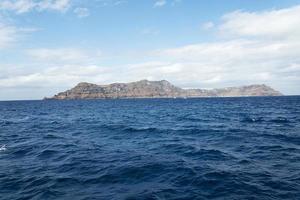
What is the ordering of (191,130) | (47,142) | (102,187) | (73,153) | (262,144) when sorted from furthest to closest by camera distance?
(191,130)
(47,142)
(262,144)
(73,153)
(102,187)

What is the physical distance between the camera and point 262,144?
30031 mm

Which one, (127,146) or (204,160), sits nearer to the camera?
(204,160)

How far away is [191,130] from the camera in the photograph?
41969mm

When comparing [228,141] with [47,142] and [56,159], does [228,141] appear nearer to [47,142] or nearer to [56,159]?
[56,159]

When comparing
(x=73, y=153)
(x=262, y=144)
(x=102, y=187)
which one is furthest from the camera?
(x=262, y=144)

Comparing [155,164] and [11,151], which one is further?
[11,151]

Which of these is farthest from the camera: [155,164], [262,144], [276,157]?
[262,144]

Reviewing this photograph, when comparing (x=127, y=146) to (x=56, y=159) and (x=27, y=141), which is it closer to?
(x=56, y=159)

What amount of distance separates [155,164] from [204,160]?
155 inches

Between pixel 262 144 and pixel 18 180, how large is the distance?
21891mm

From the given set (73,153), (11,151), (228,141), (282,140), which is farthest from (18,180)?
(282,140)

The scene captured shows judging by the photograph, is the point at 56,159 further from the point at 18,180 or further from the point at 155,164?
the point at 155,164

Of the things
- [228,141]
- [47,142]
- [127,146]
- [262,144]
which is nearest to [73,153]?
[127,146]

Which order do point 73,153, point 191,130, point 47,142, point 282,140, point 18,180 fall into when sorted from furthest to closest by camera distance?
1. point 191,130
2. point 47,142
3. point 282,140
4. point 73,153
5. point 18,180
